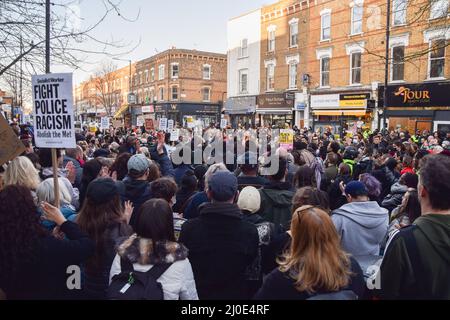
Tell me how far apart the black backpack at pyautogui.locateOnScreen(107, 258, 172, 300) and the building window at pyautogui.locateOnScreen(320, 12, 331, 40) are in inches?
996

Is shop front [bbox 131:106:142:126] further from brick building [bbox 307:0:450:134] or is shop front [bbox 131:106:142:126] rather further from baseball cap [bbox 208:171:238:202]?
baseball cap [bbox 208:171:238:202]

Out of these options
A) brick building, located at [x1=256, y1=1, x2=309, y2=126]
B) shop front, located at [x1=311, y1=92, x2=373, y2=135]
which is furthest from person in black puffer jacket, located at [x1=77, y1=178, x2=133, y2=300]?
brick building, located at [x1=256, y1=1, x2=309, y2=126]

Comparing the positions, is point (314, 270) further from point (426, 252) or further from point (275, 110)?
point (275, 110)

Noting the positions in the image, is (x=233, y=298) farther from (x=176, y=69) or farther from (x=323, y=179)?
(x=176, y=69)

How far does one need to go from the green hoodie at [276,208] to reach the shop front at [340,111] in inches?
707

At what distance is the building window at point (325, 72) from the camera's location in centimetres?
2541

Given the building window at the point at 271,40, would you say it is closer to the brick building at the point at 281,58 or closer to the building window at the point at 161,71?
the brick building at the point at 281,58

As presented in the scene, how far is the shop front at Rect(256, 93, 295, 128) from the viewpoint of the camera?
2775 centimetres

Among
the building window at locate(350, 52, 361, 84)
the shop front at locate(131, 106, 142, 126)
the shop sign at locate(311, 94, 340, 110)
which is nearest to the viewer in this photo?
the building window at locate(350, 52, 361, 84)

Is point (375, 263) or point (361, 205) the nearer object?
point (375, 263)

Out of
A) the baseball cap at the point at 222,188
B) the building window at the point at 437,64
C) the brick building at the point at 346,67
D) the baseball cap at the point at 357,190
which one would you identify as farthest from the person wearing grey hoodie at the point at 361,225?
the building window at the point at 437,64
